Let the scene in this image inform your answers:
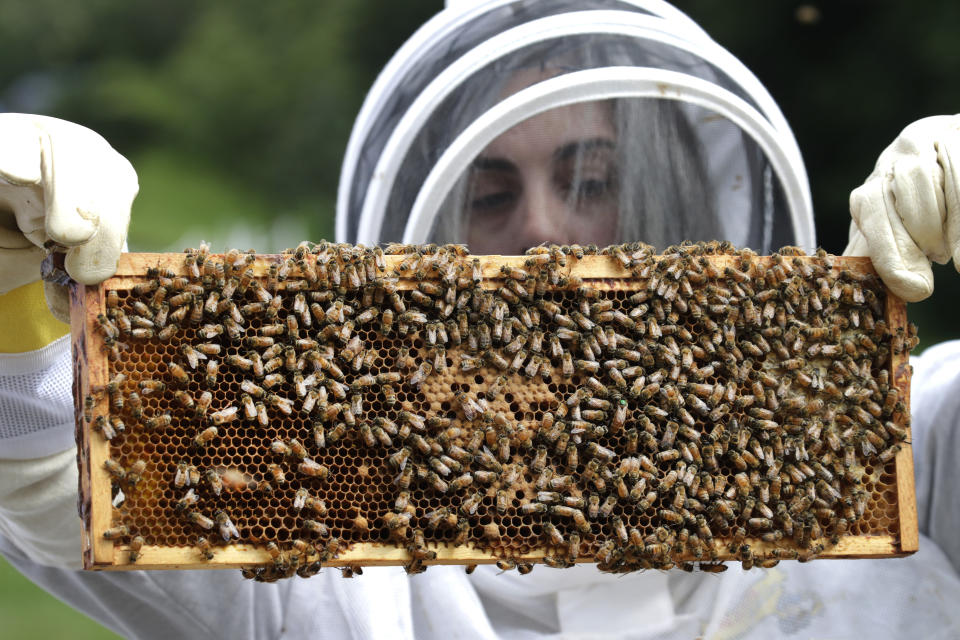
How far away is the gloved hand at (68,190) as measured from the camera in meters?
2.71

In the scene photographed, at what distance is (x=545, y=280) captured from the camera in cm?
296

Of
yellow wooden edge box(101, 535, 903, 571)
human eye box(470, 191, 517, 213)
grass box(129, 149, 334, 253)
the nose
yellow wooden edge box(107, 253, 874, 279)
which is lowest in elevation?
yellow wooden edge box(101, 535, 903, 571)

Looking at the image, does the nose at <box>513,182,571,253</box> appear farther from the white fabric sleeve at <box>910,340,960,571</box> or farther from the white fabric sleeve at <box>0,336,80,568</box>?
the white fabric sleeve at <box>0,336,80,568</box>

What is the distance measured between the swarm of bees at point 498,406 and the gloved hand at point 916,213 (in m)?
0.12

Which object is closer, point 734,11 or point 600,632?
point 600,632

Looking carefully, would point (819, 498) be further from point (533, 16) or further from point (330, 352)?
point (533, 16)

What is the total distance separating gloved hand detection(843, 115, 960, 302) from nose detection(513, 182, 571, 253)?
1215 millimetres

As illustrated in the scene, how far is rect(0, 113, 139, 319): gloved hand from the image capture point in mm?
2711

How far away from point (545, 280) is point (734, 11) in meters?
10.2

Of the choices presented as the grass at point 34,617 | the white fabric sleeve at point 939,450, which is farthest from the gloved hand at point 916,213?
the grass at point 34,617

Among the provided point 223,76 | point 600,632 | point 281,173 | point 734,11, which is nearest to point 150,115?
point 223,76

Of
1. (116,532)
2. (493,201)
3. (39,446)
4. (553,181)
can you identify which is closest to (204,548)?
(116,532)

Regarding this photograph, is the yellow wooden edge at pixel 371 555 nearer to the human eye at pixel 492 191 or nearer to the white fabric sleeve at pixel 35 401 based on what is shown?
the white fabric sleeve at pixel 35 401

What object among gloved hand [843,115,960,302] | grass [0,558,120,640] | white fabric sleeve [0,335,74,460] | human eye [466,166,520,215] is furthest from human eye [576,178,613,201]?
grass [0,558,120,640]
